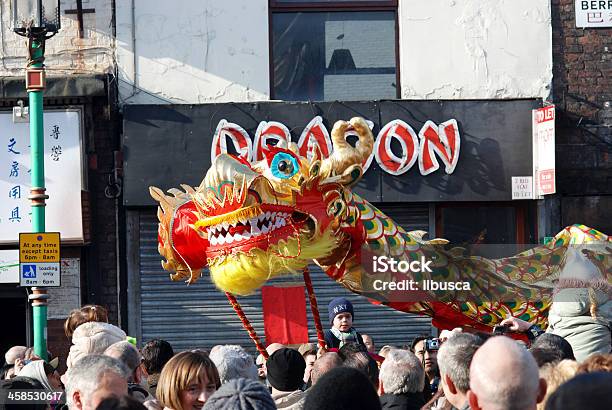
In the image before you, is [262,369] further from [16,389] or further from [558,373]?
[558,373]

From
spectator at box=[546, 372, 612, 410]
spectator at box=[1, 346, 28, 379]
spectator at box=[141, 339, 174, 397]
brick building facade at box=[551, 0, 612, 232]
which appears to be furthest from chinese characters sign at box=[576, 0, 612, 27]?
spectator at box=[546, 372, 612, 410]

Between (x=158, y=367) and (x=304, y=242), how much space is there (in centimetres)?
241

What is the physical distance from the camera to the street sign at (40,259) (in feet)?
36.4

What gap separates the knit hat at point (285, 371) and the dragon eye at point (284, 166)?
287 centimetres

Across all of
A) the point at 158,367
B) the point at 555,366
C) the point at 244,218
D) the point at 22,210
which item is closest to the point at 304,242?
the point at 244,218

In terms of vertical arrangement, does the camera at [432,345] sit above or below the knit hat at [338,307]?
below

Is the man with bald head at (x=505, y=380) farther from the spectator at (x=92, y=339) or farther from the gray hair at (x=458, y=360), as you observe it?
the spectator at (x=92, y=339)

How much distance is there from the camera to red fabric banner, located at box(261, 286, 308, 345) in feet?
35.7

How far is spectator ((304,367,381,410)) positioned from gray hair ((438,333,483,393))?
A: 102 cm

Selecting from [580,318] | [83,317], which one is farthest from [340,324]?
[83,317]

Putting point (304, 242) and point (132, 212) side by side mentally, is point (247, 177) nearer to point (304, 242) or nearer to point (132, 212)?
point (304, 242)

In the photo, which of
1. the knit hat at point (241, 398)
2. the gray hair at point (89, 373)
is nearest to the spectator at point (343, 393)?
the knit hat at point (241, 398)

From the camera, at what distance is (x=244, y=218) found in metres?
9.49

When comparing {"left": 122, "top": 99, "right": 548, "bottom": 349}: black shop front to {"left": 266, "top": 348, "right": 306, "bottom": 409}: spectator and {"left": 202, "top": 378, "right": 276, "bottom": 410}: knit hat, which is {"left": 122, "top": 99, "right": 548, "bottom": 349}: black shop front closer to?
{"left": 266, "top": 348, "right": 306, "bottom": 409}: spectator
